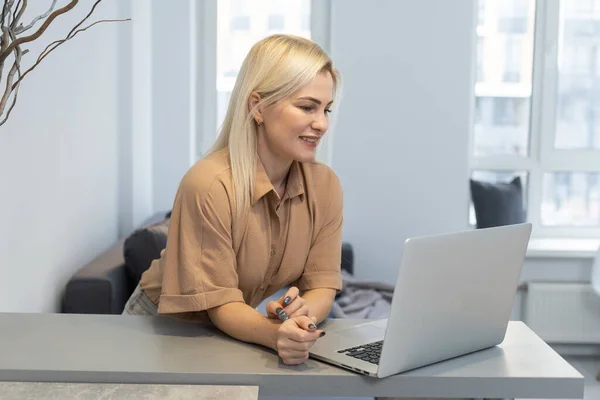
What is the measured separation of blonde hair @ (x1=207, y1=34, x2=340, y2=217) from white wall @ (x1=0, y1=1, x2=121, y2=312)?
28.7 inches

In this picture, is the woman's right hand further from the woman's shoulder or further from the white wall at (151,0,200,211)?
the white wall at (151,0,200,211)

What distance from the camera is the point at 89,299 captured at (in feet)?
9.23

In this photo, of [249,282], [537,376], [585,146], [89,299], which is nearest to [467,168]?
[585,146]

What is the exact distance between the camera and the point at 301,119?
174 centimetres

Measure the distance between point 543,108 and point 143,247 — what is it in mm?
2500

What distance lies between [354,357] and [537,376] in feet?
1.03

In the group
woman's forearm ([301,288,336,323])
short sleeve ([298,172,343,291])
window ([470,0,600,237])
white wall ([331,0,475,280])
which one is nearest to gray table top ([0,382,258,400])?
woman's forearm ([301,288,336,323])

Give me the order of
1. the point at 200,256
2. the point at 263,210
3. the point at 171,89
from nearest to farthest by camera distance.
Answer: the point at 200,256, the point at 263,210, the point at 171,89

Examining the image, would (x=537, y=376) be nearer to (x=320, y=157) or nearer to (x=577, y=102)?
(x=320, y=157)

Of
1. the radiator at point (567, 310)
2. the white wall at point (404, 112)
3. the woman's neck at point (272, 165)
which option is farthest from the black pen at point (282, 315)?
A: the radiator at point (567, 310)

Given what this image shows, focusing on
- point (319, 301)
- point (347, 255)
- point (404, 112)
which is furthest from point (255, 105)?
point (404, 112)

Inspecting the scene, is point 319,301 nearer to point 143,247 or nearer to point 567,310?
point 143,247

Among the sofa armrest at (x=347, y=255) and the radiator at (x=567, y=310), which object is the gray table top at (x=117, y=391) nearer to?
the sofa armrest at (x=347, y=255)

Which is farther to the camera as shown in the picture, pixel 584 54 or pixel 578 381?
pixel 584 54
